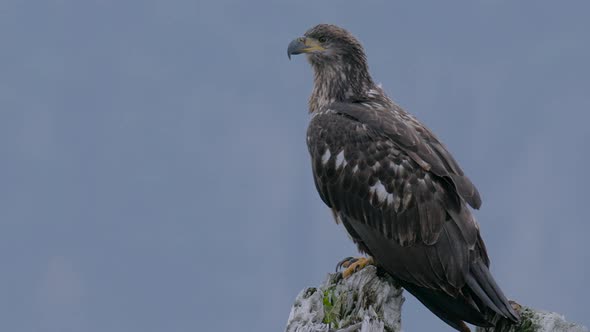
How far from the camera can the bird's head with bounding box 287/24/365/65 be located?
12516mm

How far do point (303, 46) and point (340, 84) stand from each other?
2.37ft

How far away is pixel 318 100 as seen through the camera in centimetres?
1247

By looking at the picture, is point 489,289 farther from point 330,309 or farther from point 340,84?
point 340,84

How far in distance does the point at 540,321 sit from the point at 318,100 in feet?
16.6

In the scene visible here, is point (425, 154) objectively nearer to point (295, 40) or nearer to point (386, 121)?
point (386, 121)

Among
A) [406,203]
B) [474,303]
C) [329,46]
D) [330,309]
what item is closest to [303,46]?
[329,46]

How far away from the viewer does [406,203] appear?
10492mm

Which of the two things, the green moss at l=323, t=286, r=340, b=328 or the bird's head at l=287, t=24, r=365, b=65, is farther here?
the bird's head at l=287, t=24, r=365, b=65

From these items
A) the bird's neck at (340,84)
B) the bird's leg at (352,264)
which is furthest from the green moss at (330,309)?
the bird's neck at (340,84)

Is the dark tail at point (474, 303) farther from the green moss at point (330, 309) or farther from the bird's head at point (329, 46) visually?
the bird's head at point (329, 46)

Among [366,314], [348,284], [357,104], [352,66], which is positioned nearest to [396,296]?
[348,284]

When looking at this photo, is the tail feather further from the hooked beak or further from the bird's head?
the hooked beak

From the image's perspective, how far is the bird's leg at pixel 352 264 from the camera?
10.0 m

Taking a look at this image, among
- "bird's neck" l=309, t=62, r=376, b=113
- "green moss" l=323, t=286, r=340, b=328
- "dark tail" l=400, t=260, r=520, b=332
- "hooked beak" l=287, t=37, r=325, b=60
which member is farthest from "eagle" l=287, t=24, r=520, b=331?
"green moss" l=323, t=286, r=340, b=328
